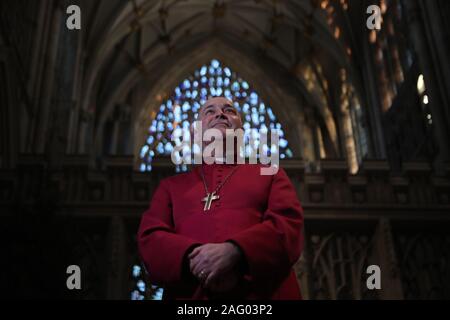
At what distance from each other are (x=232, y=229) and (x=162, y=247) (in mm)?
254

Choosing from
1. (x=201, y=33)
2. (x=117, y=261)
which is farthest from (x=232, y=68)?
(x=117, y=261)

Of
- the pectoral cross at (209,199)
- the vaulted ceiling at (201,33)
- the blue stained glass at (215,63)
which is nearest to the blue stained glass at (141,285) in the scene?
the pectoral cross at (209,199)

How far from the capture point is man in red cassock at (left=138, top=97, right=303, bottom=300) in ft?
6.21

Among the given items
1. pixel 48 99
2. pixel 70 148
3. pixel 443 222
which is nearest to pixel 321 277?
pixel 443 222

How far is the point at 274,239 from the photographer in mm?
1978

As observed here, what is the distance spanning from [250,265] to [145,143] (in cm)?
1476

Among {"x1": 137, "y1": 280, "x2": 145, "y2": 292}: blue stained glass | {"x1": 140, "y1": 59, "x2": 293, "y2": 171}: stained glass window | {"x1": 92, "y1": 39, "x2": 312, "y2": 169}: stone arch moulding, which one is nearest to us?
{"x1": 137, "y1": 280, "x2": 145, "y2": 292}: blue stained glass

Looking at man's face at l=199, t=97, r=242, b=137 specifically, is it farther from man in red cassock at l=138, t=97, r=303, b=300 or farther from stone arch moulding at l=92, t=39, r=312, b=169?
stone arch moulding at l=92, t=39, r=312, b=169

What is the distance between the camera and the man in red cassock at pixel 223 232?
1.89 metres

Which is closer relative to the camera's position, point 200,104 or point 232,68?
point 200,104

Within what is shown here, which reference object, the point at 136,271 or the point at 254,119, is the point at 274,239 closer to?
the point at 136,271

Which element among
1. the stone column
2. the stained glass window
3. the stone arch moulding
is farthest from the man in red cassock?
the stone arch moulding

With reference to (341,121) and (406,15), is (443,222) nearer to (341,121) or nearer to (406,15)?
(406,15)

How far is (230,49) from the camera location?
1780 cm
